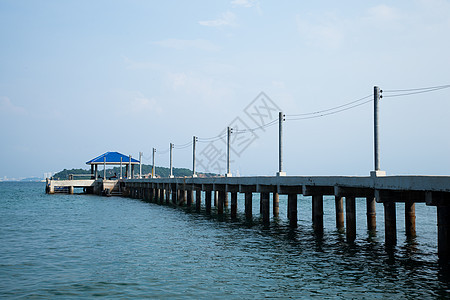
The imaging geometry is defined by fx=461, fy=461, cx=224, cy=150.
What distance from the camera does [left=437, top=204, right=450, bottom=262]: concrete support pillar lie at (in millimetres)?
16844

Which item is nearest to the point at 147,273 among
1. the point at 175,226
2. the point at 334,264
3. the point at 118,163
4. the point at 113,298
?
the point at 113,298

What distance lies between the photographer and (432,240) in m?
24.7

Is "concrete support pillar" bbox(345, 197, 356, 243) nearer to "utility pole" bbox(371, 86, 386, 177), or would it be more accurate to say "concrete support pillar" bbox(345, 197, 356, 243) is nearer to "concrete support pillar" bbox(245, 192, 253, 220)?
"utility pole" bbox(371, 86, 386, 177)

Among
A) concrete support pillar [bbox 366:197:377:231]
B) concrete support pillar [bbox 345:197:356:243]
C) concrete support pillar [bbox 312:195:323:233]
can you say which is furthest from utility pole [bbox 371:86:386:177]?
concrete support pillar [bbox 366:197:377:231]

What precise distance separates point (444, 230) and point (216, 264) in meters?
8.64

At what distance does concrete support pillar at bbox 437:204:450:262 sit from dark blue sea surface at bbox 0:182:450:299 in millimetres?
→ 555

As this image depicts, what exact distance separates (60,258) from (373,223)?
17.6 m

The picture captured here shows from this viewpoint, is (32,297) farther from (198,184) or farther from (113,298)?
(198,184)

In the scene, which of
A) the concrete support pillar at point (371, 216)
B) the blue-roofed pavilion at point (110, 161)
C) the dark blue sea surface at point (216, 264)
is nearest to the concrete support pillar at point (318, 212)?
the dark blue sea surface at point (216, 264)

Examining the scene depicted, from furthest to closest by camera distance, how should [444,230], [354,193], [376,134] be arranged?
1. [354,193]
2. [376,134]
3. [444,230]

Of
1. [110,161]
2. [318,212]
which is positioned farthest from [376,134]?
[110,161]

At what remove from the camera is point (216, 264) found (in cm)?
1817

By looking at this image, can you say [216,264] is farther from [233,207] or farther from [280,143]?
[233,207]

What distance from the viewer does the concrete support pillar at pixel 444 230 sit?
16.8 metres
